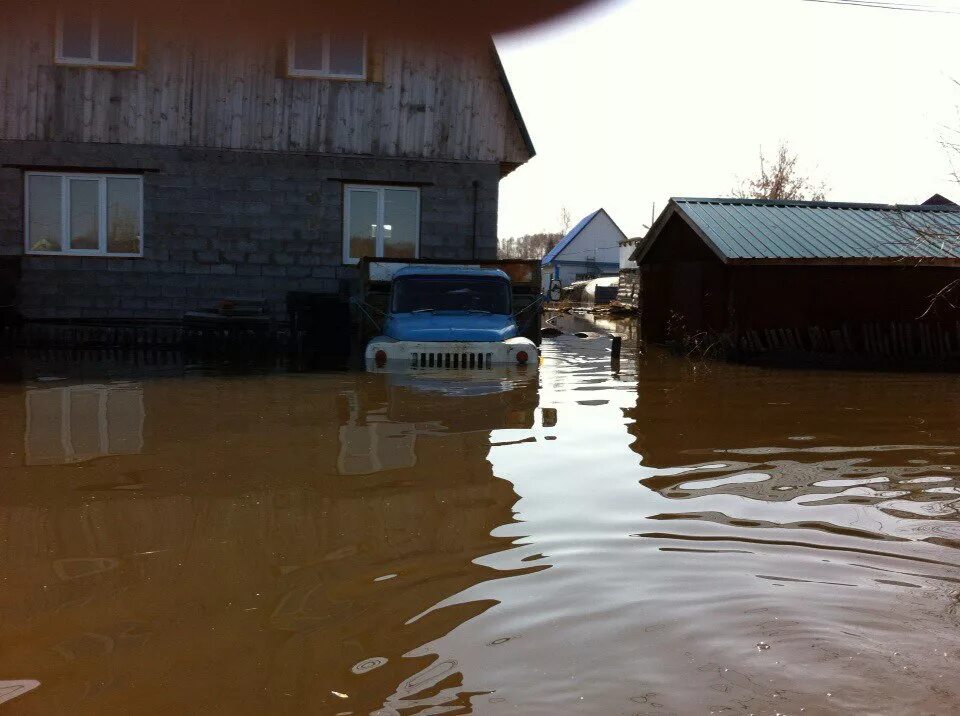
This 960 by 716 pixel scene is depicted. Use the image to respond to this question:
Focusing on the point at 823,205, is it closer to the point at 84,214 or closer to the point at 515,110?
the point at 515,110

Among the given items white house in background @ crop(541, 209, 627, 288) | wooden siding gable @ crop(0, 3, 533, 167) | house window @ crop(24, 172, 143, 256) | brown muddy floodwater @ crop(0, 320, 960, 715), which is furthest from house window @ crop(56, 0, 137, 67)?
white house in background @ crop(541, 209, 627, 288)

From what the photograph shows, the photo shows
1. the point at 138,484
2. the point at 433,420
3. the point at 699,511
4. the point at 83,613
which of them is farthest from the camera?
the point at 433,420


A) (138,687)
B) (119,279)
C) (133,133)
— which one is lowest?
(138,687)

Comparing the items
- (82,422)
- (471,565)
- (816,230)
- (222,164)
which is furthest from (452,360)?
(816,230)

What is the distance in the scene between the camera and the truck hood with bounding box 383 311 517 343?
12.1m

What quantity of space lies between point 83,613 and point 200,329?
13000mm

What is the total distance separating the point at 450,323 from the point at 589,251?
6453cm

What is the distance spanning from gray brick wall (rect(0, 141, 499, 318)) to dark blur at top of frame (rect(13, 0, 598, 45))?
595 inches

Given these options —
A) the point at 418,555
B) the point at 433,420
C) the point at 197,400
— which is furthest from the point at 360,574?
the point at 197,400

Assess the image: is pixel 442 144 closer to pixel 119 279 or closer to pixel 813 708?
pixel 119 279

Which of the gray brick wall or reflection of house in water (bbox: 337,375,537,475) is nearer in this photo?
reflection of house in water (bbox: 337,375,537,475)

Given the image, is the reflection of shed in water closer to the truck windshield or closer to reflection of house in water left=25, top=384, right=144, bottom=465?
the truck windshield

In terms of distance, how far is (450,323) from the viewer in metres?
12.5

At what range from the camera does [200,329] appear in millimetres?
16375
